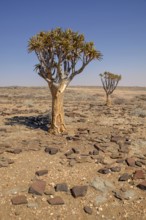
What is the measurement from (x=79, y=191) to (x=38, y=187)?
1063 mm

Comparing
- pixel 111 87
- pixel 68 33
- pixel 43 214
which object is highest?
pixel 68 33

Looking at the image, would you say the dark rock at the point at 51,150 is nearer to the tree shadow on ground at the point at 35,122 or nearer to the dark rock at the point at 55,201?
the dark rock at the point at 55,201

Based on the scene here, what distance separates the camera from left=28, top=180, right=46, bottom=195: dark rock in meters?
6.29

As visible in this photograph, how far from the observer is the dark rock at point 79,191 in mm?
6277

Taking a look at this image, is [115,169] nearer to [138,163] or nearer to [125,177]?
[125,177]

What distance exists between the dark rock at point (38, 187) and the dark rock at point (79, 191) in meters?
0.78

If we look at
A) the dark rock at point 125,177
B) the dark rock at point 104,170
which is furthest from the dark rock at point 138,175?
the dark rock at point 104,170

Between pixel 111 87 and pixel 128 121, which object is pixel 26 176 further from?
pixel 111 87

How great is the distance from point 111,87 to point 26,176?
2229 cm

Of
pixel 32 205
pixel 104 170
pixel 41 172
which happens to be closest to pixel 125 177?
pixel 104 170

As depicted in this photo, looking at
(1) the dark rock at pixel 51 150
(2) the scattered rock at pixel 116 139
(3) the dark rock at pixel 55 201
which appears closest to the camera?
(3) the dark rock at pixel 55 201

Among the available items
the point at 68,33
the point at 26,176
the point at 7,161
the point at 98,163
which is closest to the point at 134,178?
the point at 98,163

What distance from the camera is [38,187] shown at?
6.48 m

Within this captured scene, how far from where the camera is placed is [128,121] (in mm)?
15812
